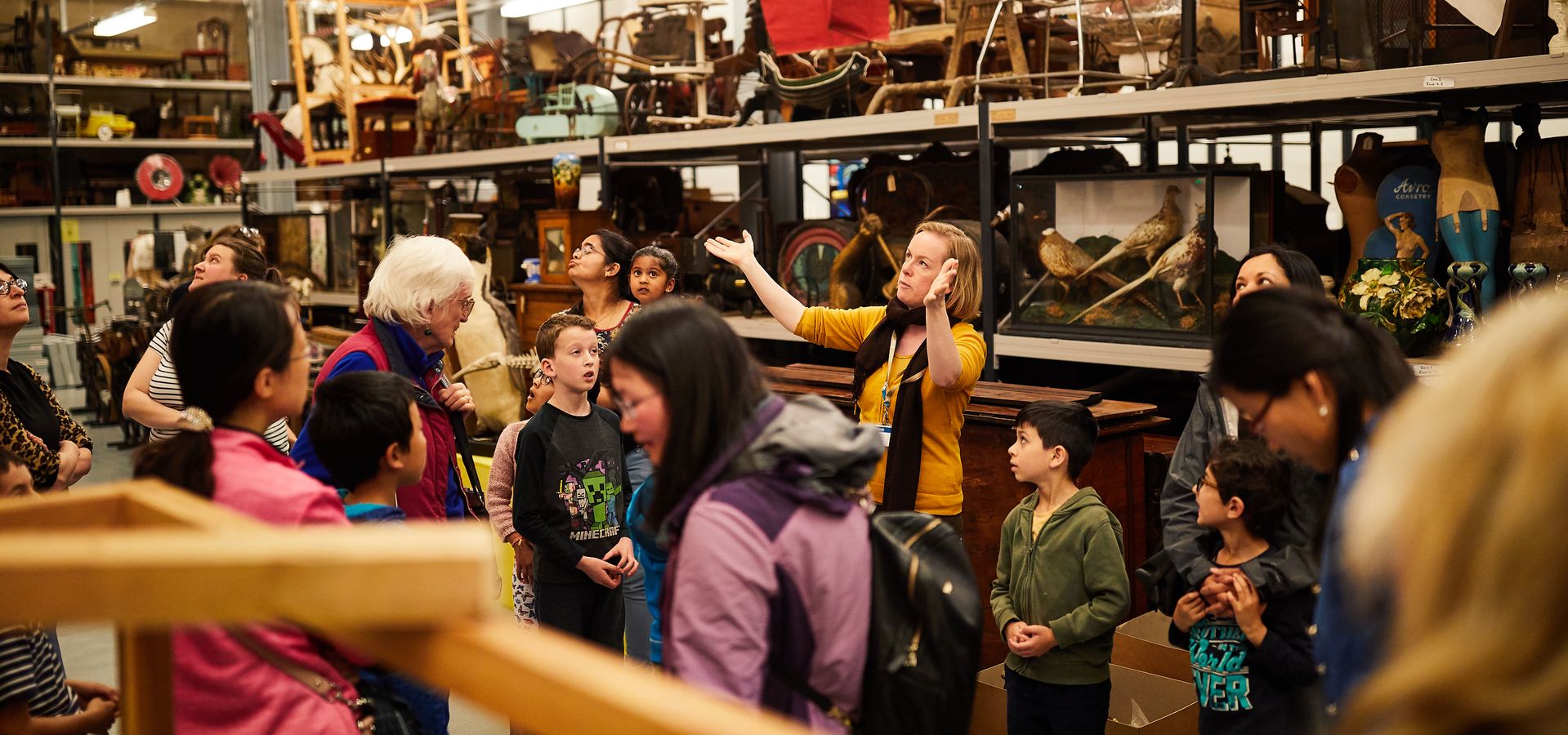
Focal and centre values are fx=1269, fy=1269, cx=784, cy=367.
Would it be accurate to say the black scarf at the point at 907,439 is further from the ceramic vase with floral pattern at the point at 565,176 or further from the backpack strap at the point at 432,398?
the ceramic vase with floral pattern at the point at 565,176

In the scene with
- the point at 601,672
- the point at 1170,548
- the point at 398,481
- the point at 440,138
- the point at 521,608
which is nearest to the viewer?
the point at 601,672

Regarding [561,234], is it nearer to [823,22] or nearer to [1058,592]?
[823,22]

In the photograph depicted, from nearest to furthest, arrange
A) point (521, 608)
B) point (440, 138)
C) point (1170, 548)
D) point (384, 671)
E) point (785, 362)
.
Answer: point (384, 671), point (1170, 548), point (521, 608), point (785, 362), point (440, 138)

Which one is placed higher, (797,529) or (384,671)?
(797,529)

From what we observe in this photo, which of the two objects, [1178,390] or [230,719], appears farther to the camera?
[1178,390]

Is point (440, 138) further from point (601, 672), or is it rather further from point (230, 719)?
point (601, 672)

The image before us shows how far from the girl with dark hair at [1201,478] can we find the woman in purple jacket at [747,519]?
1204 millimetres

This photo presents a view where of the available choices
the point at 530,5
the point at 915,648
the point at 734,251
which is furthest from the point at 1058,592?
the point at 530,5

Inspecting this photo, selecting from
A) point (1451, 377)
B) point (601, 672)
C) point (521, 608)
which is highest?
point (1451, 377)

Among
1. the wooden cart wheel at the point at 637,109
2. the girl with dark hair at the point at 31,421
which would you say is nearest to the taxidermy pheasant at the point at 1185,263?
the wooden cart wheel at the point at 637,109

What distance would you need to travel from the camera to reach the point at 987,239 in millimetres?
4820

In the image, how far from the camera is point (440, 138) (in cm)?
807

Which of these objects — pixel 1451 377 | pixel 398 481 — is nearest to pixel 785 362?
pixel 398 481

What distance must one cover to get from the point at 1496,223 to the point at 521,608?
120 inches
